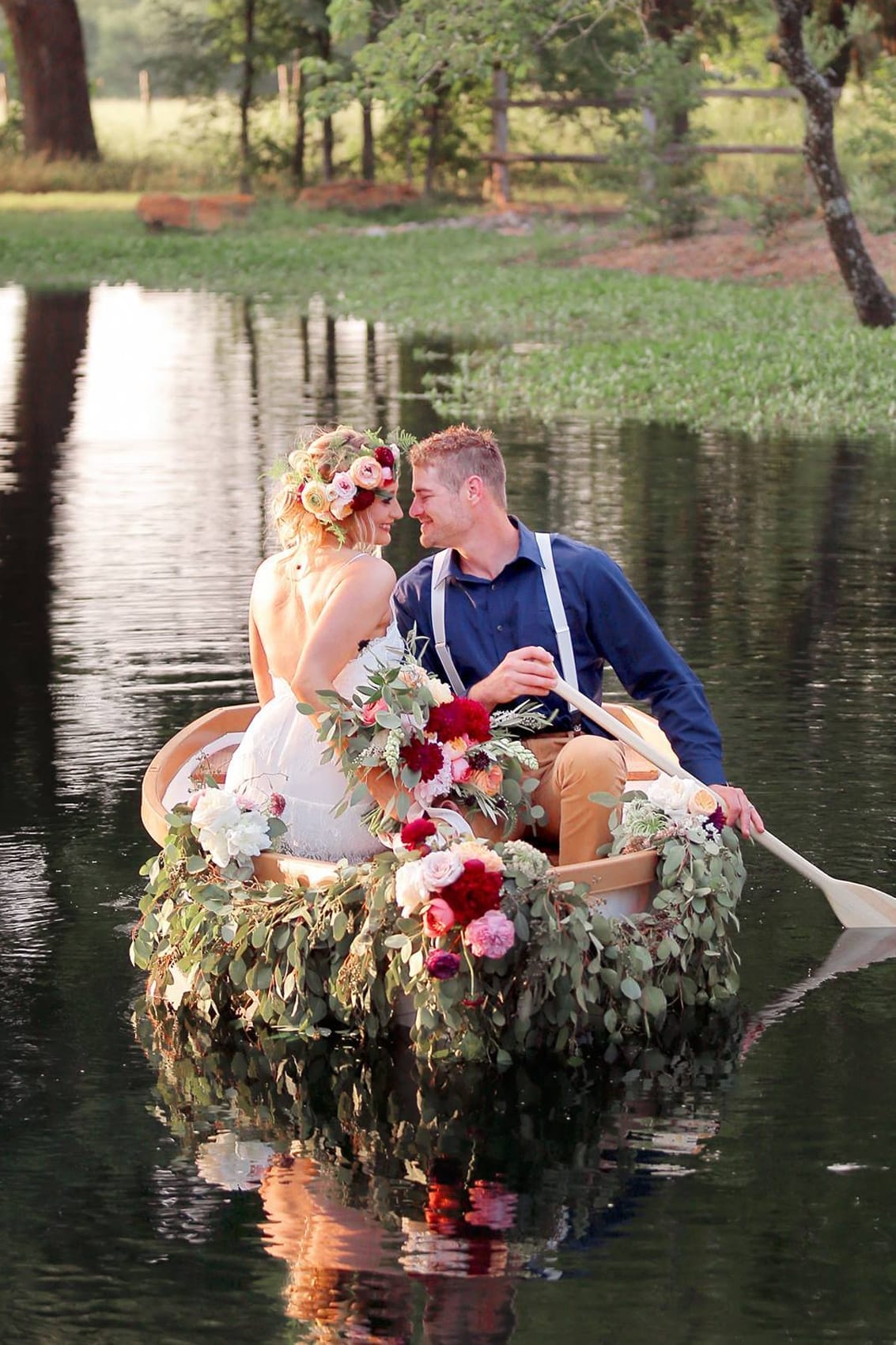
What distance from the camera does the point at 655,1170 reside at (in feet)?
17.5

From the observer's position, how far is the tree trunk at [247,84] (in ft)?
153

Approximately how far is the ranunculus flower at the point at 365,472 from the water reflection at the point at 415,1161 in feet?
4.66

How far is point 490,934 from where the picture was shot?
5.61 meters

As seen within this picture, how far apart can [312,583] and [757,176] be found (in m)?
33.9

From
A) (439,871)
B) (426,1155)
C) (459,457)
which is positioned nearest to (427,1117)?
(426,1155)

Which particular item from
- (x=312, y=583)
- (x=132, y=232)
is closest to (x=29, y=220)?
(x=132, y=232)

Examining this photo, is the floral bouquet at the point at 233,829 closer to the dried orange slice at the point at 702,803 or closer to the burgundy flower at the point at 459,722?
the burgundy flower at the point at 459,722

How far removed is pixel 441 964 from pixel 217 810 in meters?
0.77

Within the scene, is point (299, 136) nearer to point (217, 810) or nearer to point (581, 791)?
point (581, 791)

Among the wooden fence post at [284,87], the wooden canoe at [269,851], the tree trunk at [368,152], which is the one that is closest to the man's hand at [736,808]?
the wooden canoe at [269,851]

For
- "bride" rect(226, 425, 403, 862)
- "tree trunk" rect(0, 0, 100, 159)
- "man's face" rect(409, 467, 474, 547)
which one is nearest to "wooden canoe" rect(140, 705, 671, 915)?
Result: "bride" rect(226, 425, 403, 862)

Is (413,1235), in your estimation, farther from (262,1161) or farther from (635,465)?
(635,465)

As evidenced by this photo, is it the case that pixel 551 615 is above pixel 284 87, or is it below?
below

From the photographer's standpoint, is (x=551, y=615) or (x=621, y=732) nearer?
(x=621, y=732)
